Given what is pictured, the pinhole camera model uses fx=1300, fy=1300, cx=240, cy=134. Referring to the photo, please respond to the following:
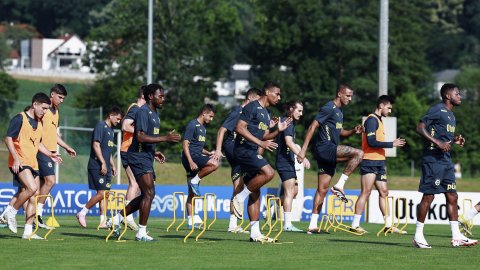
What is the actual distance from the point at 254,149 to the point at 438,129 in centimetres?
280

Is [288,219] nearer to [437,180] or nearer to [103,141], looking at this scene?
[103,141]

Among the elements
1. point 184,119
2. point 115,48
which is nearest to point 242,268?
point 184,119

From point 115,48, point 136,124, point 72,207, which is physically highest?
point 115,48

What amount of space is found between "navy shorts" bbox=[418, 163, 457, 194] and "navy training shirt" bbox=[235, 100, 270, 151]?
8.38 feet

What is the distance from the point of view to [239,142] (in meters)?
19.7

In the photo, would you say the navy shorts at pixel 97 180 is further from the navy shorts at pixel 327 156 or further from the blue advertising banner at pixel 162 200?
the blue advertising banner at pixel 162 200

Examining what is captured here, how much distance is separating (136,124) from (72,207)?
48.1 feet

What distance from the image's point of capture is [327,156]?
22.7m

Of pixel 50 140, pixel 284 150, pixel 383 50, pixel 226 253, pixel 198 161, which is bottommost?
pixel 226 253

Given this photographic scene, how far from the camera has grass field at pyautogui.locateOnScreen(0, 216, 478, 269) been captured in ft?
52.9

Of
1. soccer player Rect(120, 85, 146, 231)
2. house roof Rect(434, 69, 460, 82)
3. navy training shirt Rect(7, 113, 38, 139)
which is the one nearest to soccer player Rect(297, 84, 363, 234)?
soccer player Rect(120, 85, 146, 231)

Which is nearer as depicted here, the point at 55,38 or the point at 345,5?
the point at 345,5

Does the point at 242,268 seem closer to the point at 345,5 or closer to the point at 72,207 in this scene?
the point at 72,207

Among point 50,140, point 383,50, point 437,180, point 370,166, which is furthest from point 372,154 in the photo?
point 383,50
